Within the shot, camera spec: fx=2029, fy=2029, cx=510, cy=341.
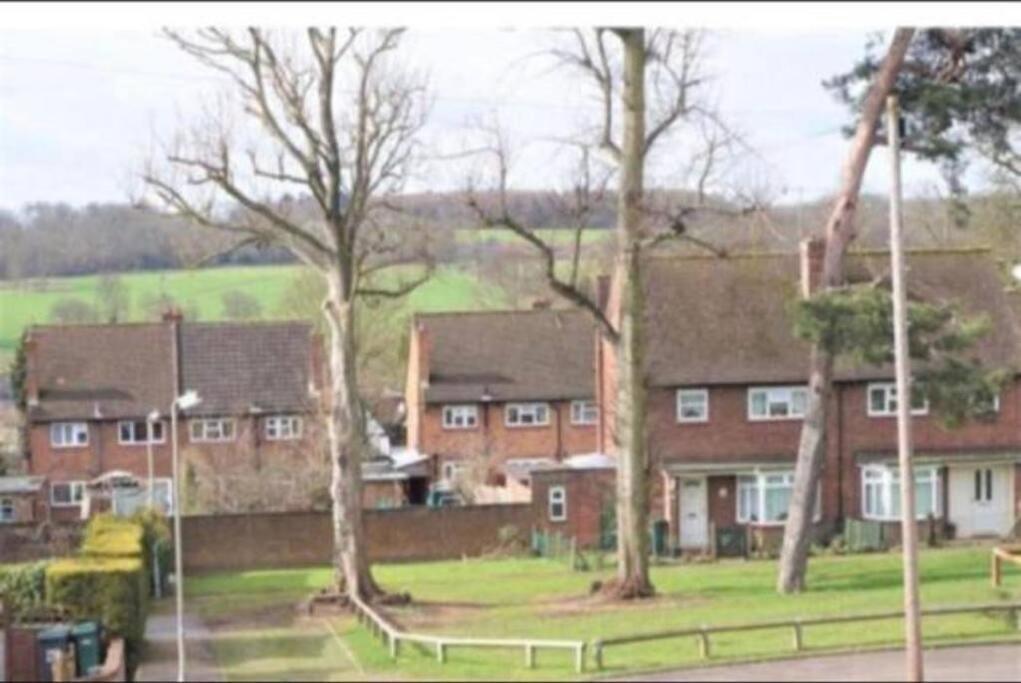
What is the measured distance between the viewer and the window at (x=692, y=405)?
6.27 m

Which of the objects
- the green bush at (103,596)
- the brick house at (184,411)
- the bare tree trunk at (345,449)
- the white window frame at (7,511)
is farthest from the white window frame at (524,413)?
the white window frame at (7,511)

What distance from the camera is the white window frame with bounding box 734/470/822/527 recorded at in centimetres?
639

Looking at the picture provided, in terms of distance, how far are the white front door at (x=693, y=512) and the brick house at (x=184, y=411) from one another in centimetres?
112

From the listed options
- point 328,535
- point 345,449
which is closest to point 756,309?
point 345,449

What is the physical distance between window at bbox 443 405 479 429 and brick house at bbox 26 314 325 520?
1.28 feet

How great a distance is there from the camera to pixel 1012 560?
6.44 meters

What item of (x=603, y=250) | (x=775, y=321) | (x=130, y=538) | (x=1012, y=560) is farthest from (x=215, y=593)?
(x=1012, y=560)

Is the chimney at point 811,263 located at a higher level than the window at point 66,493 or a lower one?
higher

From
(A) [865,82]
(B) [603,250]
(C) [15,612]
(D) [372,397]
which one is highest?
(A) [865,82]

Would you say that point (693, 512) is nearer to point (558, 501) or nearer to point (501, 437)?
point (558, 501)

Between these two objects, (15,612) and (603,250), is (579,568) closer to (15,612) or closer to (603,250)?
(603,250)

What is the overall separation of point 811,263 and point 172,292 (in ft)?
6.54

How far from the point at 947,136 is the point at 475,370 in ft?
5.47

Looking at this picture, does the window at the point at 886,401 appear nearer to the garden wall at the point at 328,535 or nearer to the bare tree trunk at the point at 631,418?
the bare tree trunk at the point at 631,418
